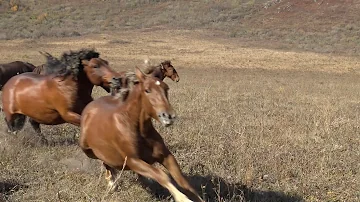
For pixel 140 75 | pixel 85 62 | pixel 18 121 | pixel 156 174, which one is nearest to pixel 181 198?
pixel 156 174

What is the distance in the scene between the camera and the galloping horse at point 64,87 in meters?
6.59

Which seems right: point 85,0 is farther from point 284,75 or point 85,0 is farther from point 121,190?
point 121,190

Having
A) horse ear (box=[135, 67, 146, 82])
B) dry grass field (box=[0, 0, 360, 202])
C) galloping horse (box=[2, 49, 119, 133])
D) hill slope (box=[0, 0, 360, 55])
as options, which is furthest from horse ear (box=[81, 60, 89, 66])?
hill slope (box=[0, 0, 360, 55])

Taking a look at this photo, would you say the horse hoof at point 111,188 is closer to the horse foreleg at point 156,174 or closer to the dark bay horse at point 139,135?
the dark bay horse at point 139,135

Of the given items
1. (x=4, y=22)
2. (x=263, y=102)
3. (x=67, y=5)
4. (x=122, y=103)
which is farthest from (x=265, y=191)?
(x=67, y=5)

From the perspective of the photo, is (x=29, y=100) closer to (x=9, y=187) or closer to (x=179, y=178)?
(x=9, y=187)

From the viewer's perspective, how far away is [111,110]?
16.5ft

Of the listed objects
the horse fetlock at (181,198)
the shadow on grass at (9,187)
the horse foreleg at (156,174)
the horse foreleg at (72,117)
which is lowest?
the shadow on grass at (9,187)

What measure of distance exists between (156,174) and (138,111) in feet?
1.92

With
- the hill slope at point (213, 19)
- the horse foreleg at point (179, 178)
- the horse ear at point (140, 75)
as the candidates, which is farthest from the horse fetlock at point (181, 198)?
the hill slope at point (213, 19)

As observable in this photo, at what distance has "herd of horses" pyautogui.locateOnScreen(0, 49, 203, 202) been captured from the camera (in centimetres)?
456

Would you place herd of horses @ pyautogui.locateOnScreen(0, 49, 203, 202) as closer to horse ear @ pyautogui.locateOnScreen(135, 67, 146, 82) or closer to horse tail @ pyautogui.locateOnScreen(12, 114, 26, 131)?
horse ear @ pyautogui.locateOnScreen(135, 67, 146, 82)

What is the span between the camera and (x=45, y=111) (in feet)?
22.8

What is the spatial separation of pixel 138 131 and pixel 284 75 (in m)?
18.1
